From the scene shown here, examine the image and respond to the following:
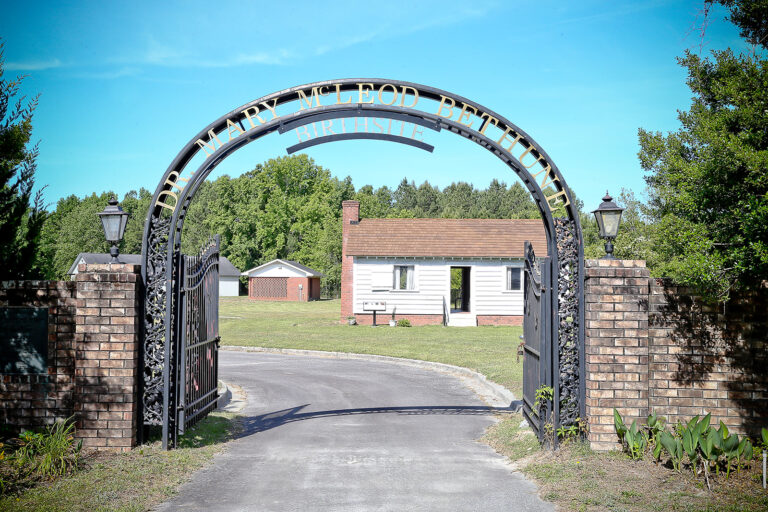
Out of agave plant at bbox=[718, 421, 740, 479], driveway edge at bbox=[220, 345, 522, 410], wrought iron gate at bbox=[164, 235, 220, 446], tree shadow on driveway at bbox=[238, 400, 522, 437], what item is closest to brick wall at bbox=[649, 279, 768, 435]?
agave plant at bbox=[718, 421, 740, 479]

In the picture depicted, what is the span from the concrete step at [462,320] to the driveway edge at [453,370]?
11.4 m

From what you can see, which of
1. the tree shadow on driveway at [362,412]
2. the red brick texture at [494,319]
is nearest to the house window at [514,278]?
the red brick texture at [494,319]

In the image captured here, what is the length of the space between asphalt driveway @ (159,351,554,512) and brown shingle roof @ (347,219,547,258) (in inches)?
639

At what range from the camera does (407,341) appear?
2286 cm

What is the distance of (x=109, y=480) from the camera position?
670cm

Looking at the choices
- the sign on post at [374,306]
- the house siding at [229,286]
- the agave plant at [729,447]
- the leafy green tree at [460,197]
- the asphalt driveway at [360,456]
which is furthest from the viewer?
the leafy green tree at [460,197]

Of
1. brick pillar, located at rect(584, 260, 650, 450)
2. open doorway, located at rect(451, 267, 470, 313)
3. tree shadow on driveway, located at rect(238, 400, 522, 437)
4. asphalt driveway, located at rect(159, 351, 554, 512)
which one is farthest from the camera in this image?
open doorway, located at rect(451, 267, 470, 313)

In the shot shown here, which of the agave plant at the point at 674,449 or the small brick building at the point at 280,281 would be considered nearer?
the agave plant at the point at 674,449

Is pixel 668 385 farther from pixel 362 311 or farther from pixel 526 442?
pixel 362 311

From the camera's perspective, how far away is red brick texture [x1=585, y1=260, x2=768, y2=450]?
7781mm

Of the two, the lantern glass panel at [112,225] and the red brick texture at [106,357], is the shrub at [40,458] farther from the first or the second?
the lantern glass panel at [112,225]

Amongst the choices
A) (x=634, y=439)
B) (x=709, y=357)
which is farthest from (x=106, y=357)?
(x=709, y=357)

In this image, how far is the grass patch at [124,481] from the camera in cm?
595

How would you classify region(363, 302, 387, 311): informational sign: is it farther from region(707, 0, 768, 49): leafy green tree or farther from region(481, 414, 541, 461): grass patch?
region(707, 0, 768, 49): leafy green tree
